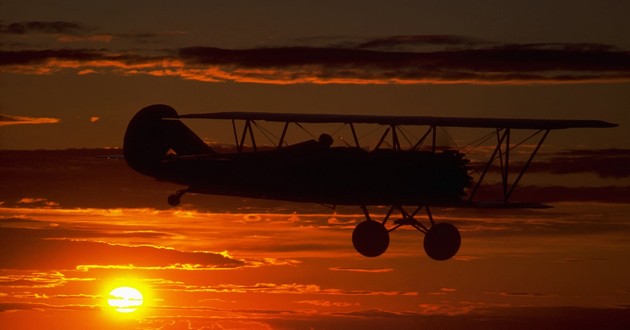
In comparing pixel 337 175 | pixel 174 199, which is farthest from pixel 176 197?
pixel 337 175

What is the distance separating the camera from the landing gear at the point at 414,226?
41062 millimetres

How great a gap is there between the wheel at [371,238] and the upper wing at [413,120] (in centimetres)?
473

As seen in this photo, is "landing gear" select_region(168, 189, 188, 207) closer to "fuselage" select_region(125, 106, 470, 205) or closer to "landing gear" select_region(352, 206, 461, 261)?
"fuselage" select_region(125, 106, 470, 205)

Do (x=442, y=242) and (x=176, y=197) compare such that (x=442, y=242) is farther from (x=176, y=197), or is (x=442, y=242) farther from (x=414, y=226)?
(x=176, y=197)

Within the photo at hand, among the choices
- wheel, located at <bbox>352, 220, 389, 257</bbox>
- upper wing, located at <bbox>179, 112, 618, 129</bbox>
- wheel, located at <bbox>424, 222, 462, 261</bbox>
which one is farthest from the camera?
wheel, located at <bbox>352, 220, 389, 257</bbox>

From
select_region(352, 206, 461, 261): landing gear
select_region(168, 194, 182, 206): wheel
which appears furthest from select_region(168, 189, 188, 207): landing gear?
select_region(352, 206, 461, 261): landing gear

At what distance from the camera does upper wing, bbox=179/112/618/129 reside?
3828cm

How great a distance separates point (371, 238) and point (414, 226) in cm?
157

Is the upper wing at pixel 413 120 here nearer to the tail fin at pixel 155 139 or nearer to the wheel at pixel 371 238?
the tail fin at pixel 155 139

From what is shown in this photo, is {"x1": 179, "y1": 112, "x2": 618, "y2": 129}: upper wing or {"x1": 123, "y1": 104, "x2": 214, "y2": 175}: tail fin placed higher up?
{"x1": 123, "y1": 104, "x2": 214, "y2": 175}: tail fin

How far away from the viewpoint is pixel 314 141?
38969 millimetres

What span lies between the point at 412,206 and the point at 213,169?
667 centimetres

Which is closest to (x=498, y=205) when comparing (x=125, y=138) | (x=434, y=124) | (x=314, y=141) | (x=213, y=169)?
(x=434, y=124)

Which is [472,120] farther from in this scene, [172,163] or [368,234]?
[172,163]
